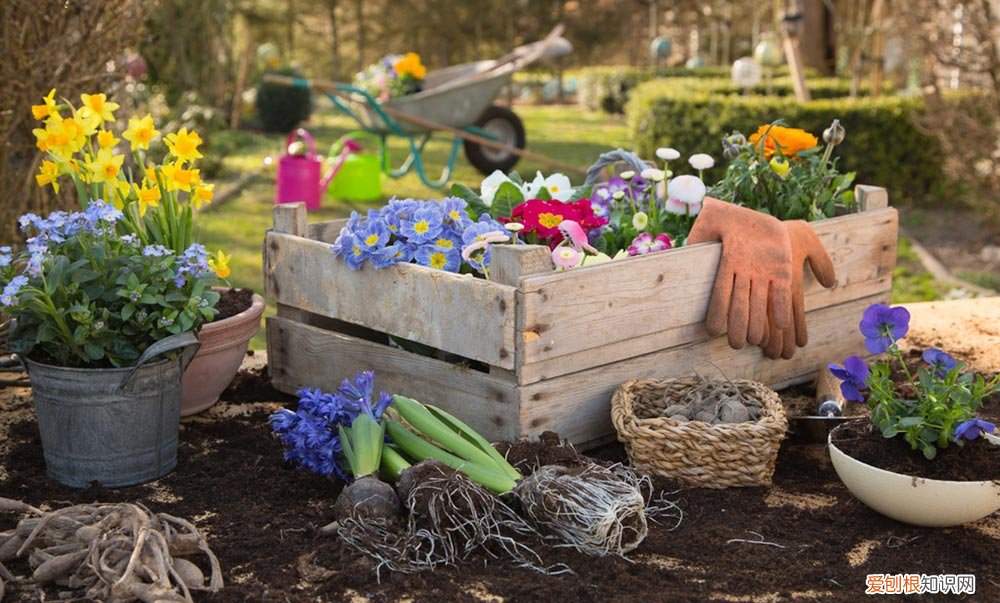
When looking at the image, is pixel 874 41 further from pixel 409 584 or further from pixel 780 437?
pixel 409 584

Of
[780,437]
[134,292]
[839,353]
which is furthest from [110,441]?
[839,353]

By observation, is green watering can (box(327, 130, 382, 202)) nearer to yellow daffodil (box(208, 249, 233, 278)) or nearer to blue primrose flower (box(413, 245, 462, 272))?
yellow daffodil (box(208, 249, 233, 278))

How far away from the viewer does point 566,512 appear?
7.45 ft

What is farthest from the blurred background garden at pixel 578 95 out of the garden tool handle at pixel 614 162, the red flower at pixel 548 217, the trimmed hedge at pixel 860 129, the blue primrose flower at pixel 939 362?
the blue primrose flower at pixel 939 362

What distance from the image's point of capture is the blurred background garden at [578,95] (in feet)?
13.1

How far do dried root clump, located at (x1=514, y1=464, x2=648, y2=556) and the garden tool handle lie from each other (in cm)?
155

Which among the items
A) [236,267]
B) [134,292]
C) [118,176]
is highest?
[118,176]

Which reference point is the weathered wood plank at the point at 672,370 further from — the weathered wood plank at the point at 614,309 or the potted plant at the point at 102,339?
the potted plant at the point at 102,339

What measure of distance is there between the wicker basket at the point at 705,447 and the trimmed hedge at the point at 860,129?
5.18m

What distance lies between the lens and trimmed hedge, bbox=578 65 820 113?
1304 centimetres

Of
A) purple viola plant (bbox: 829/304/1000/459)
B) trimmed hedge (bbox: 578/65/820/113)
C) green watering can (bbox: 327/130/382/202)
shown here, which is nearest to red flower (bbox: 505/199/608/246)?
purple viola plant (bbox: 829/304/1000/459)

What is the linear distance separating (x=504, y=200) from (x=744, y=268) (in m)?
0.75

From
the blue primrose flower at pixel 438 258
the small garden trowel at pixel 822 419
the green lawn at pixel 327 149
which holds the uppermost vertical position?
the blue primrose flower at pixel 438 258

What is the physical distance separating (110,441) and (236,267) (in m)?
3.13
